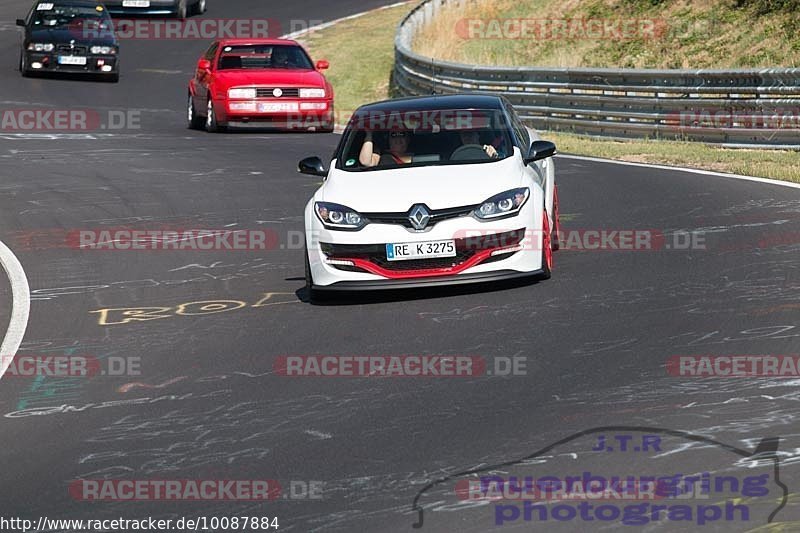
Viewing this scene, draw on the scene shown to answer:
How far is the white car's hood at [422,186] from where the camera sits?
1080cm

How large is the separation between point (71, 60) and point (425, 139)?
22440 millimetres

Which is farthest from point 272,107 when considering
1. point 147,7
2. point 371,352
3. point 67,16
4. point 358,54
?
point 147,7

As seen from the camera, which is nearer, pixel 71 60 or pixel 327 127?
pixel 327 127

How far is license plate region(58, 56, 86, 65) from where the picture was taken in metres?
32.7

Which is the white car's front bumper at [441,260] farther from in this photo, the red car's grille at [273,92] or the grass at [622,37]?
the grass at [622,37]

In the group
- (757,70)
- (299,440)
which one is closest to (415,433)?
(299,440)

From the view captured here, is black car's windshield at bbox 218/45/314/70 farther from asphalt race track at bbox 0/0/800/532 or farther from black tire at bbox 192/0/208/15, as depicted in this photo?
black tire at bbox 192/0/208/15

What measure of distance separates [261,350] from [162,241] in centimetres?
530

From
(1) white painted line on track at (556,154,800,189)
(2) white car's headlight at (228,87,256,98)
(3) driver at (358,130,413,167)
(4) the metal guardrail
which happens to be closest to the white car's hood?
(3) driver at (358,130,413,167)

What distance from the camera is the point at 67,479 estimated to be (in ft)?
22.7

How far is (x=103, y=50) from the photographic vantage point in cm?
3306

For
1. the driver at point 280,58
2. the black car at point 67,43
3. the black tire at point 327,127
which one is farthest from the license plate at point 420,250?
the black car at point 67,43

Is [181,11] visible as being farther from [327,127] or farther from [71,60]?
[327,127]

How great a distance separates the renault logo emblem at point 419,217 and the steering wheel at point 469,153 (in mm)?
1063
